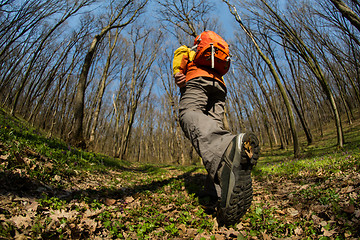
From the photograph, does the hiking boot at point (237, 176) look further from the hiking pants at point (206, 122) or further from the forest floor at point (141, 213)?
the forest floor at point (141, 213)

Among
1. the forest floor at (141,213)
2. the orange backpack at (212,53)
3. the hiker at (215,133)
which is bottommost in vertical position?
the forest floor at (141,213)

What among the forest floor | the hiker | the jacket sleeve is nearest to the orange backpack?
the hiker

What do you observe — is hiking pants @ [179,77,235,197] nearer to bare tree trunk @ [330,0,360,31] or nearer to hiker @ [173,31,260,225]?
hiker @ [173,31,260,225]

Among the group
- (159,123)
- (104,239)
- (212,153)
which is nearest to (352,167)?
(212,153)

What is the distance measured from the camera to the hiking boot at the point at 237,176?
1.46 m

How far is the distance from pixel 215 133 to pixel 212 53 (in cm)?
106

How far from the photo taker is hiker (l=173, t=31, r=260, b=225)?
1.49 m

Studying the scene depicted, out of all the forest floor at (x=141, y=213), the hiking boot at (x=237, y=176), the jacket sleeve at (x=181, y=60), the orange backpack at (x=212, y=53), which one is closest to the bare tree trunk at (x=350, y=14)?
the forest floor at (x=141, y=213)

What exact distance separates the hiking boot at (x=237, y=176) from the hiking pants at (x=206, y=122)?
10 cm

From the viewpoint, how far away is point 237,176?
1.47 m

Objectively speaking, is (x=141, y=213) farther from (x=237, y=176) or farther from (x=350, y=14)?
(x=350, y=14)

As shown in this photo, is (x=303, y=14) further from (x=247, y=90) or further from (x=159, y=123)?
(x=159, y=123)

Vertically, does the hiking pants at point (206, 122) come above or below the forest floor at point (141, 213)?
above

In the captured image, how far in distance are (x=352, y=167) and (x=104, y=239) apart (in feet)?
11.8
